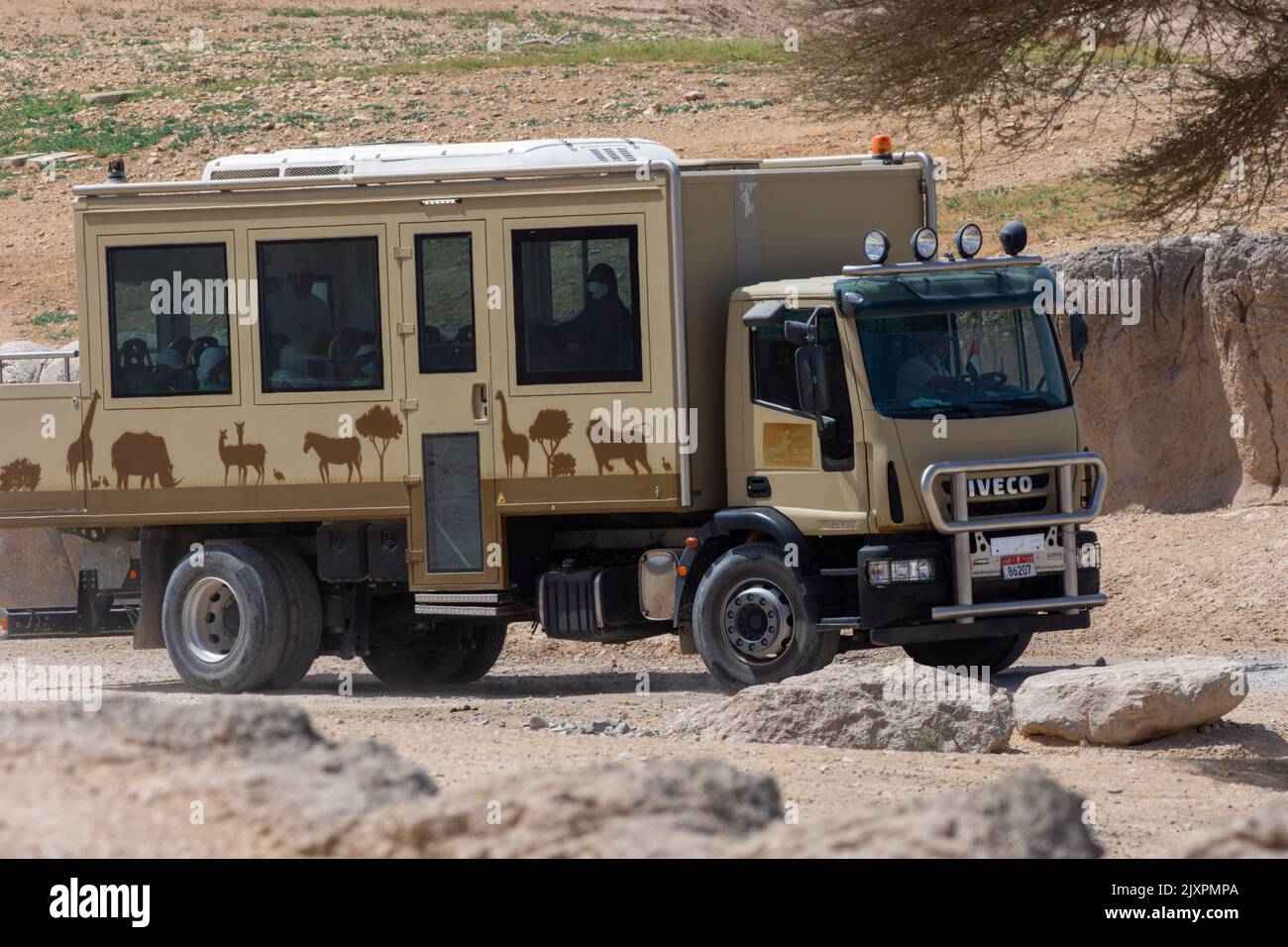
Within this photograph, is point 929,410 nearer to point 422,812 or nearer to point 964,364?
point 964,364

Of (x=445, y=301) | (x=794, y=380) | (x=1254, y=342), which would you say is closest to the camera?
(x=794, y=380)

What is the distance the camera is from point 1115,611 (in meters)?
15.8

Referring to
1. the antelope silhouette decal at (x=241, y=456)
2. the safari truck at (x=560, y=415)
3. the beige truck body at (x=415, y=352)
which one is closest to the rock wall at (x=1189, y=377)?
the safari truck at (x=560, y=415)

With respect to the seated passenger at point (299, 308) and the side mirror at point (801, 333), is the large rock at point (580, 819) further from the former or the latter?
the seated passenger at point (299, 308)

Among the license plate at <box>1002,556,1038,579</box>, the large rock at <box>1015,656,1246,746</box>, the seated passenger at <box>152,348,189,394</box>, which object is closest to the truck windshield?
the license plate at <box>1002,556,1038,579</box>

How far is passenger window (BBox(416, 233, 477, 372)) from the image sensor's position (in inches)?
492

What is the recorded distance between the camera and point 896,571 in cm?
1151

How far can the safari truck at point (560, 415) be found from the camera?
11750mm

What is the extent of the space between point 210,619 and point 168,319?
2211mm

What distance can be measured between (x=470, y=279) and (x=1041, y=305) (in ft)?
12.4

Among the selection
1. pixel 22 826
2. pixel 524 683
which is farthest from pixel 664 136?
pixel 22 826

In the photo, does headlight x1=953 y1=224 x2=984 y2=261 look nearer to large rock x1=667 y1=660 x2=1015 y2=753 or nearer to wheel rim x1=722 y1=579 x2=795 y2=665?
wheel rim x1=722 y1=579 x2=795 y2=665

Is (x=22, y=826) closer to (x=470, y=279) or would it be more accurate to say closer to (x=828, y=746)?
(x=828, y=746)

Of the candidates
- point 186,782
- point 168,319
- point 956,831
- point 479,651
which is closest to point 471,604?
point 479,651
